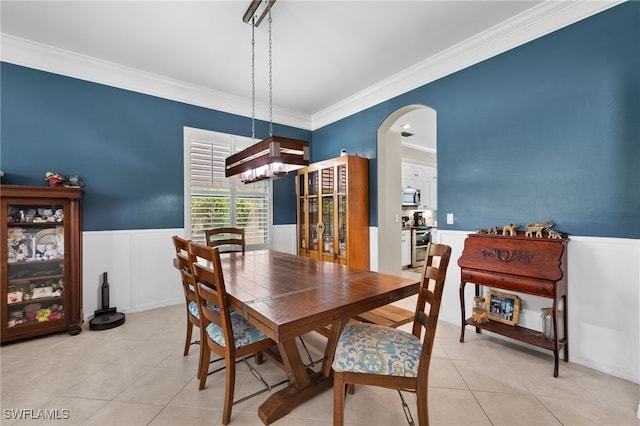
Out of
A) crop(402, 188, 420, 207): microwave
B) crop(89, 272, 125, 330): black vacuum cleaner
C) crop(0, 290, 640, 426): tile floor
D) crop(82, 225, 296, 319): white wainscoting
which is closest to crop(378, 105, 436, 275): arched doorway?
crop(0, 290, 640, 426): tile floor

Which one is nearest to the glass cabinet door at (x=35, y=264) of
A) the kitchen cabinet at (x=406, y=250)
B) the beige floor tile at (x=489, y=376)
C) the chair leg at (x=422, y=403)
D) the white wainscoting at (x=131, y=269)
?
the white wainscoting at (x=131, y=269)

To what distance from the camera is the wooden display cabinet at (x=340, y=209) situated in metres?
3.76

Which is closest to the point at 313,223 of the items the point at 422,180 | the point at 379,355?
the point at 379,355

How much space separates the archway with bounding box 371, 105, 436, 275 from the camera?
385 centimetres

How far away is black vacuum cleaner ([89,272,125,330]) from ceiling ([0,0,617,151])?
2385 mm

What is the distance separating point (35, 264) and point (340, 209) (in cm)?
331

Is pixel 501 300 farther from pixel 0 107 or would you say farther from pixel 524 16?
pixel 0 107

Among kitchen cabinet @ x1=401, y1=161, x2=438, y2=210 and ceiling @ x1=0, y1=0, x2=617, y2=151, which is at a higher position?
ceiling @ x1=0, y1=0, x2=617, y2=151

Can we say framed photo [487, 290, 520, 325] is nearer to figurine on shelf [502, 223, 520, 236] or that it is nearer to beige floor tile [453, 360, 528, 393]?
beige floor tile [453, 360, 528, 393]

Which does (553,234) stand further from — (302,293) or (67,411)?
(67,411)

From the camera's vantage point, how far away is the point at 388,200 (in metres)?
3.94

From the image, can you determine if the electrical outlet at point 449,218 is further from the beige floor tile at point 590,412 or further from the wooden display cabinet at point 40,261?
the wooden display cabinet at point 40,261

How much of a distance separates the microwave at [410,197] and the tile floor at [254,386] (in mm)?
3751

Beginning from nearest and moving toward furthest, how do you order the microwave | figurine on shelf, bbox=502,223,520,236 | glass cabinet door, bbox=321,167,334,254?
figurine on shelf, bbox=502,223,520,236, glass cabinet door, bbox=321,167,334,254, the microwave
